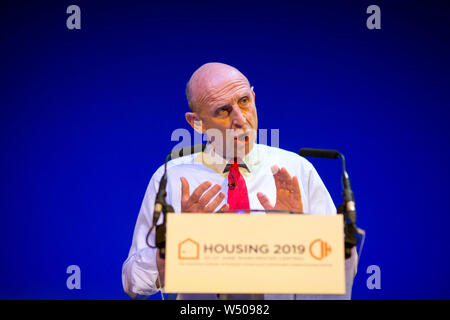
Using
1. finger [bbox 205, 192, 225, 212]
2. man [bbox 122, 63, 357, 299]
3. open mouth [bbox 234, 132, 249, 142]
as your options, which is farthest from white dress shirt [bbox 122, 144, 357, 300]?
finger [bbox 205, 192, 225, 212]

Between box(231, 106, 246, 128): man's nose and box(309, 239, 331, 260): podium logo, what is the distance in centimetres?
102

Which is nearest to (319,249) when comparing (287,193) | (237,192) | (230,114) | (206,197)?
(206,197)

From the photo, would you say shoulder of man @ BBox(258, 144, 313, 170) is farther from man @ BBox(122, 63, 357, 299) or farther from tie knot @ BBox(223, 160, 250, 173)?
tie knot @ BBox(223, 160, 250, 173)

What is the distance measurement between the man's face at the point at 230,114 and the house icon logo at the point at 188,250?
3.37 feet

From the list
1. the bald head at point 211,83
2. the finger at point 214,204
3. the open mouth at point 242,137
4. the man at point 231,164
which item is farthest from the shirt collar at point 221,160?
the finger at point 214,204

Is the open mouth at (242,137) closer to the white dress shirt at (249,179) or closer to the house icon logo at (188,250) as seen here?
the white dress shirt at (249,179)

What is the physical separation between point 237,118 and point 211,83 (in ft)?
0.75

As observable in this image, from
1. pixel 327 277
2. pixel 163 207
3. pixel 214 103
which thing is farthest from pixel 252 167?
pixel 327 277

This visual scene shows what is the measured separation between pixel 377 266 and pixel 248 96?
4.82ft

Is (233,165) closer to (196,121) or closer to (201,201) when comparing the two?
(196,121)

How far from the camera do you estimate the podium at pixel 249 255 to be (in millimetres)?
1266

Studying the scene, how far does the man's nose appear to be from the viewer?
221 centimetres

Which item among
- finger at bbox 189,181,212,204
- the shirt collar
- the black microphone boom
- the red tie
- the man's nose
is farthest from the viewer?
the shirt collar
